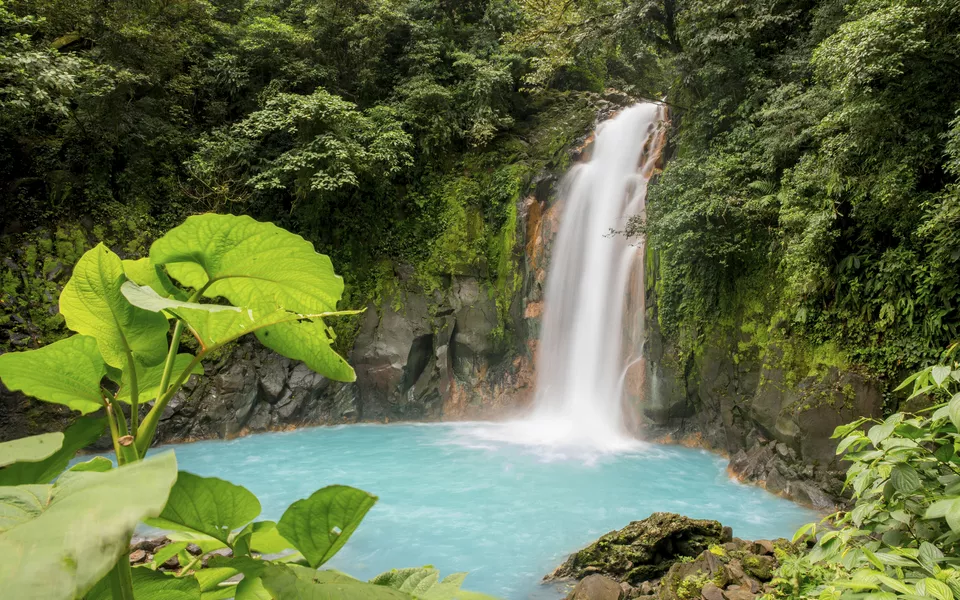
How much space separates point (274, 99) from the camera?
399 inches

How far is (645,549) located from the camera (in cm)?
452

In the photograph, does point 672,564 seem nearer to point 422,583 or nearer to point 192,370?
point 422,583

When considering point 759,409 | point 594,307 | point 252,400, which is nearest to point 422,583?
point 759,409

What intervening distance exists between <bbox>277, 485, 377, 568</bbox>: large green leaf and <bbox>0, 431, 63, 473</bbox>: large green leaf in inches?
8.2

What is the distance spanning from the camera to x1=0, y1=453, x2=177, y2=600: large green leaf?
0.25 meters

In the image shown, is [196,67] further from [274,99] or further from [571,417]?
[571,417]

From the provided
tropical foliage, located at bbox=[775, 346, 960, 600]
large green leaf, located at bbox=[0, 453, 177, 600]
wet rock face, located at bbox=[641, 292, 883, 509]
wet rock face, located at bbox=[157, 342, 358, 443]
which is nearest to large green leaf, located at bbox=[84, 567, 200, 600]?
large green leaf, located at bbox=[0, 453, 177, 600]

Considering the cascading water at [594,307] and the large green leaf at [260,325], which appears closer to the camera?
the large green leaf at [260,325]

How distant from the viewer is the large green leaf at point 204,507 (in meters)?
0.51

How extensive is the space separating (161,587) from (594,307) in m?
9.82

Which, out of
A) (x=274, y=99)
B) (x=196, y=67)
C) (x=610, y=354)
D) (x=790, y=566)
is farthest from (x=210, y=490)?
(x=196, y=67)

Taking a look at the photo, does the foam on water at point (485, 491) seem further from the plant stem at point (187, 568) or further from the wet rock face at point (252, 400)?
the plant stem at point (187, 568)

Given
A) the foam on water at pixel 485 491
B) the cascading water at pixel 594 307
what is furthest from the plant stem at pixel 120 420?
the cascading water at pixel 594 307

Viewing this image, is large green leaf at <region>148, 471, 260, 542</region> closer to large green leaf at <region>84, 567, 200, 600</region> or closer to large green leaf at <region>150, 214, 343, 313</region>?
large green leaf at <region>84, 567, 200, 600</region>
